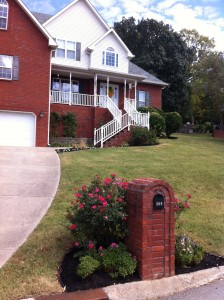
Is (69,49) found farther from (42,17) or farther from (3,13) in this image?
(3,13)

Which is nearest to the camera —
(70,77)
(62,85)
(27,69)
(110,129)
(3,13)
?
(3,13)

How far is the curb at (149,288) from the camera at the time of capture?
4425mm

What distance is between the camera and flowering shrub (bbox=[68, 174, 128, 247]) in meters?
5.18

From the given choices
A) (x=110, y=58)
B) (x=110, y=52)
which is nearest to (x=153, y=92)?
(x=110, y=58)

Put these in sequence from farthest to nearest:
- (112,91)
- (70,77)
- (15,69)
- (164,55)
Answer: (164,55), (112,91), (70,77), (15,69)

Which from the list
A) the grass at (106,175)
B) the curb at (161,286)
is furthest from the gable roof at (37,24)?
the curb at (161,286)

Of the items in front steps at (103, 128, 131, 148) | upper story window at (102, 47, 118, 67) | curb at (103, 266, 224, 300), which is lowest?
curb at (103, 266, 224, 300)

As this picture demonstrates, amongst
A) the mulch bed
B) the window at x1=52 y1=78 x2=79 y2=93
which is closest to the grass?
the mulch bed

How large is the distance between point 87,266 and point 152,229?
1.07 metres

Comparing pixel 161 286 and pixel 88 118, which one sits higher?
pixel 88 118

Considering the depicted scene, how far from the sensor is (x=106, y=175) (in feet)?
35.1

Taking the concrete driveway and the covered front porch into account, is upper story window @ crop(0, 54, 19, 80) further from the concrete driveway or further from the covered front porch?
the concrete driveway

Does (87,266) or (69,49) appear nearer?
(87,266)

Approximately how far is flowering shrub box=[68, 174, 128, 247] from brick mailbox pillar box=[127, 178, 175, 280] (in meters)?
0.21
